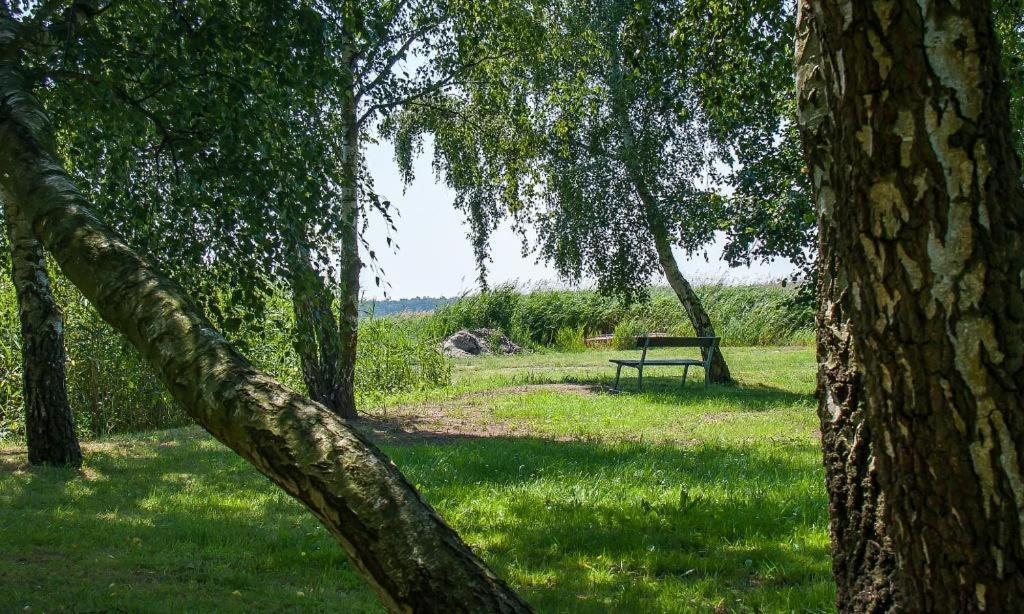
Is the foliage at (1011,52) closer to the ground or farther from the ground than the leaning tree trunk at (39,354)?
farther from the ground

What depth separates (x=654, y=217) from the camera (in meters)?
14.1

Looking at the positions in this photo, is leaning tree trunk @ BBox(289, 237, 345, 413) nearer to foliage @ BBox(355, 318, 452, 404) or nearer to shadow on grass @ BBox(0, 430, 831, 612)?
shadow on grass @ BBox(0, 430, 831, 612)

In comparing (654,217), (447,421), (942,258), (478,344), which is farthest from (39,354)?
(478,344)

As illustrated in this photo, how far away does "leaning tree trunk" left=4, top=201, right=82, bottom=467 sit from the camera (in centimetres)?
731

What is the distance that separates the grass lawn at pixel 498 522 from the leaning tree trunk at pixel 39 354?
296mm

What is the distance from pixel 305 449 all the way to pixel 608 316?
945 inches

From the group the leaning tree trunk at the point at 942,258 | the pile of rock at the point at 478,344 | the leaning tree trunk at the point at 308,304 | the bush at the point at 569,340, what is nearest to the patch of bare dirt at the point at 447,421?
the leaning tree trunk at the point at 308,304

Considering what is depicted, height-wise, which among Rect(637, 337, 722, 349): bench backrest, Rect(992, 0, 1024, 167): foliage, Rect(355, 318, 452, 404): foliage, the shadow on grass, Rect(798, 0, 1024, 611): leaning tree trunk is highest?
Rect(992, 0, 1024, 167): foliage

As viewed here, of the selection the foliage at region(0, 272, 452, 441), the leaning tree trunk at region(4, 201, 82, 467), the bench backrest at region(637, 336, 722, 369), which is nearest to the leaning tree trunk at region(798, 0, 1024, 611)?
the leaning tree trunk at region(4, 201, 82, 467)

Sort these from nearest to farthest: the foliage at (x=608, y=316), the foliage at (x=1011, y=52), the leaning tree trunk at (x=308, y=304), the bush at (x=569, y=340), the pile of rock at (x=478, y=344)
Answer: the foliage at (x=1011, y=52)
the leaning tree trunk at (x=308, y=304)
the pile of rock at (x=478, y=344)
the foliage at (x=608, y=316)
the bush at (x=569, y=340)

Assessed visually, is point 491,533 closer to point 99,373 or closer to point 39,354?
A: point 39,354

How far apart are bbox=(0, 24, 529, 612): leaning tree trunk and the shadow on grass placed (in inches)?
80.1

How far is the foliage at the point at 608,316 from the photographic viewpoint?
2400 centimetres

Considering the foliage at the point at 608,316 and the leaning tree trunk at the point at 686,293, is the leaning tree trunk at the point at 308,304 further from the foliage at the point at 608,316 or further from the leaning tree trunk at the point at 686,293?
the foliage at the point at 608,316
